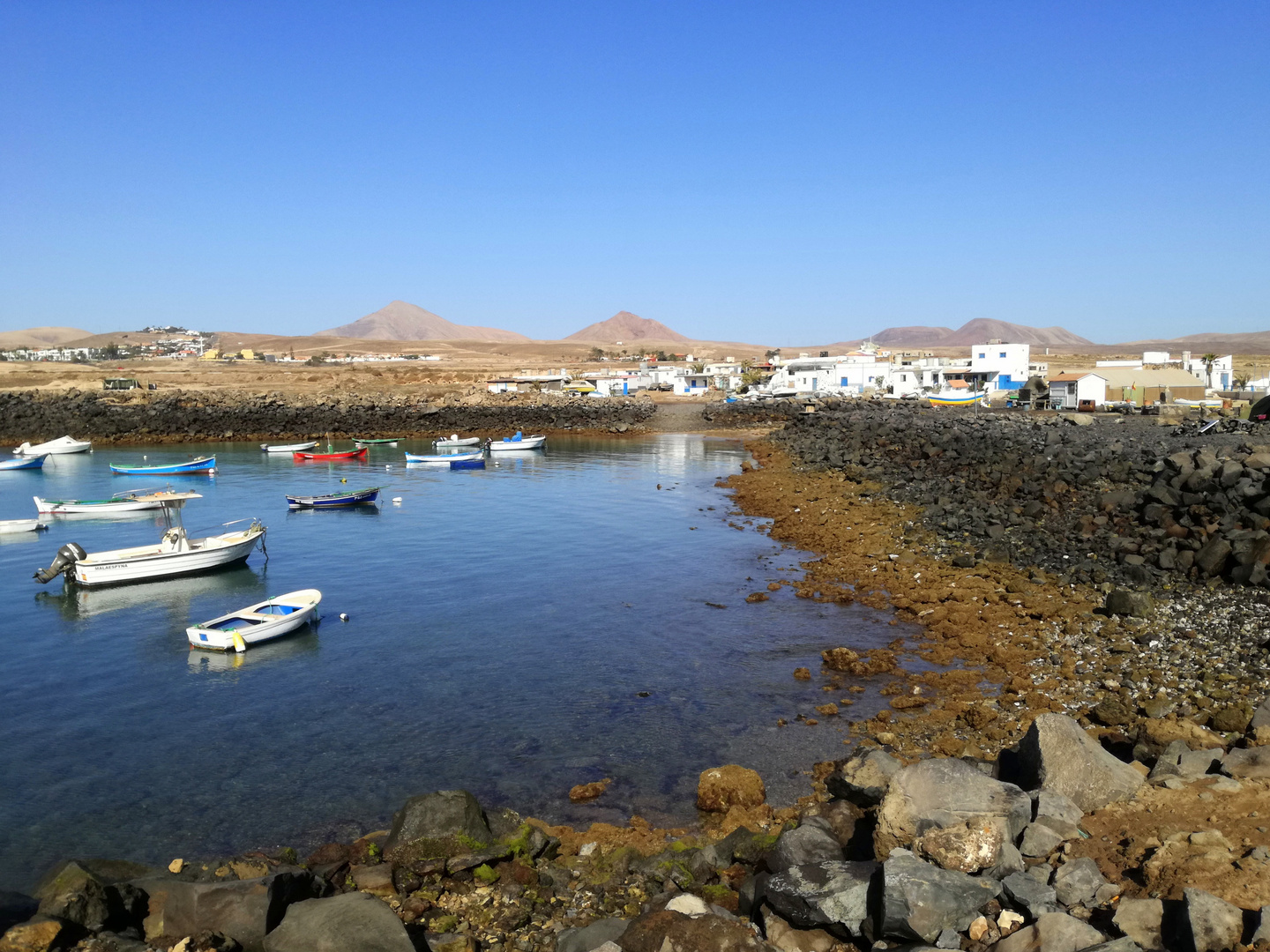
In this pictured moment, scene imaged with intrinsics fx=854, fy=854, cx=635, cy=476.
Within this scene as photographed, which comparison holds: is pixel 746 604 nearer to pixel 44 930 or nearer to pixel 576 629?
pixel 576 629

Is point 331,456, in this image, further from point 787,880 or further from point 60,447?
point 787,880

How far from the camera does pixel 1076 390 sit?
72.9 meters

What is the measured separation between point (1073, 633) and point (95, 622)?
26885mm

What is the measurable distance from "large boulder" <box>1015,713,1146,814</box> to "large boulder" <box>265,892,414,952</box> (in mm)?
7529

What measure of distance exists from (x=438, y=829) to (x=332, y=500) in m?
36.5

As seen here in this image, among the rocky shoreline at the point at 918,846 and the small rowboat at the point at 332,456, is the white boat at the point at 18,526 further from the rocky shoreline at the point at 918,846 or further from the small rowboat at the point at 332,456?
the rocky shoreline at the point at 918,846

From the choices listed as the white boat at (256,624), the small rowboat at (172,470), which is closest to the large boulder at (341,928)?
the white boat at (256,624)

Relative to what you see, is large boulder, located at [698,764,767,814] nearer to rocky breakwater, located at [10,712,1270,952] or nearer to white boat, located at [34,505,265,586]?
rocky breakwater, located at [10,712,1270,952]

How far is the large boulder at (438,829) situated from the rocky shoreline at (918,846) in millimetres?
34

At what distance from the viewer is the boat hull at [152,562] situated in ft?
95.3

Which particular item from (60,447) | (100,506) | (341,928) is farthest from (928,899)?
(60,447)

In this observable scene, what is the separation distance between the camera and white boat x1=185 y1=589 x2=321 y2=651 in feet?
72.5

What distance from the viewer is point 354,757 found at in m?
15.7

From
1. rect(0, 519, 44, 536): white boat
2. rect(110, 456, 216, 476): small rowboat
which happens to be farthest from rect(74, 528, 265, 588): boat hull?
rect(110, 456, 216, 476): small rowboat
